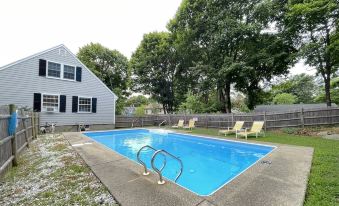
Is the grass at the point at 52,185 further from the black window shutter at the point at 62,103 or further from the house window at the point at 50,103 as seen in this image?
the black window shutter at the point at 62,103

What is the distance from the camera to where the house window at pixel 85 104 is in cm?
1427

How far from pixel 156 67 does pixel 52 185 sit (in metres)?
23.9

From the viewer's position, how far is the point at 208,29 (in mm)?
18969

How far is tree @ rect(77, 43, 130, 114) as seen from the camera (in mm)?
24406

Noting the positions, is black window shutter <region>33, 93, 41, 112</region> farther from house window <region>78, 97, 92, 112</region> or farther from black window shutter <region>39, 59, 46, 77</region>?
house window <region>78, 97, 92, 112</region>

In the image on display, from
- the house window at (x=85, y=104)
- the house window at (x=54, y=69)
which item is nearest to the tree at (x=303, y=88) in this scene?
the house window at (x=85, y=104)

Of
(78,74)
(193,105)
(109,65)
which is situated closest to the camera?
(78,74)

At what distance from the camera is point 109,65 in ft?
86.2

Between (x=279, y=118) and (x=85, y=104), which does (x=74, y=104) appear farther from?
(x=279, y=118)

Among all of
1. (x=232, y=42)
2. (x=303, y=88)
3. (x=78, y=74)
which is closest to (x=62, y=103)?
(x=78, y=74)

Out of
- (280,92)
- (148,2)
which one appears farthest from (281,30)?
(280,92)

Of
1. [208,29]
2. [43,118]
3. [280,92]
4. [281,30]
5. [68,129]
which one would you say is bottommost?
[68,129]

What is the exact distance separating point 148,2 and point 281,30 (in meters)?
13.3

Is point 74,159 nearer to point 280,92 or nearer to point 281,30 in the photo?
point 281,30
